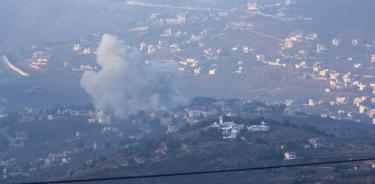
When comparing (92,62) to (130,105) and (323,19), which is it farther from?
(323,19)

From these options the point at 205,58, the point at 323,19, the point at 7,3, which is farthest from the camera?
the point at 7,3

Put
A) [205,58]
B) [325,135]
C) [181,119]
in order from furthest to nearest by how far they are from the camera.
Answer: [205,58] → [181,119] → [325,135]

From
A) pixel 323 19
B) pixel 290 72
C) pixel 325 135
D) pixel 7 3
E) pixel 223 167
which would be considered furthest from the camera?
pixel 7 3

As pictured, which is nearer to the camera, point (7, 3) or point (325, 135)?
point (325, 135)

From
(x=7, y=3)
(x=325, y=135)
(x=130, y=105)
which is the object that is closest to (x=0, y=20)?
(x=7, y=3)

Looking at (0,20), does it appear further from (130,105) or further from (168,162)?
(168,162)

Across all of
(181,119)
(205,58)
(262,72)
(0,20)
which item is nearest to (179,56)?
(205,58)
